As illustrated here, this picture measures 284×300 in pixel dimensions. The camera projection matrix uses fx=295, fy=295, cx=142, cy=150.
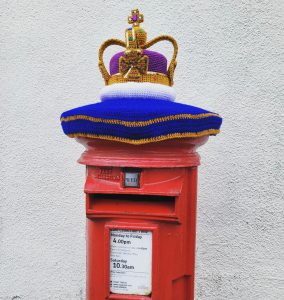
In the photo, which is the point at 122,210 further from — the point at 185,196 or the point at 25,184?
the point at 25,184

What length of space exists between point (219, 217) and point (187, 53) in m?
1.11

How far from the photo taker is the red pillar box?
105 centimetres

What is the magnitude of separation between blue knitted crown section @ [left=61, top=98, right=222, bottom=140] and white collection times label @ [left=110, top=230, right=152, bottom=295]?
402mm

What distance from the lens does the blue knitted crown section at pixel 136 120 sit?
1015 millimetres

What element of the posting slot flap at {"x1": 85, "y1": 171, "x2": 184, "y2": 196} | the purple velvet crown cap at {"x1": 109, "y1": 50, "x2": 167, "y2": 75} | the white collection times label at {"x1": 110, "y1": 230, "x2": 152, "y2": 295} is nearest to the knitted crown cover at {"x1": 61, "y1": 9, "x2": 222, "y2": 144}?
the purple velvet crown cap at {"x1": 109, "y1": 50, "x2": 167, "y2": 75}

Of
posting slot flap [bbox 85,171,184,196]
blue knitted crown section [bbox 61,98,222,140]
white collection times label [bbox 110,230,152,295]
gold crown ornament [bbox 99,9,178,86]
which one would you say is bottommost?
white collection times label [bbox 110,230,152,295]

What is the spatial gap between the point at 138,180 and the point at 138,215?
0.14 m

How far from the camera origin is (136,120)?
1010 mm

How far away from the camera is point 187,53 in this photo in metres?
1.95

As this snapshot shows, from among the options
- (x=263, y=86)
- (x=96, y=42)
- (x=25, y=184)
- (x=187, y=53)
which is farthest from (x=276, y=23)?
(x=25, y=184)

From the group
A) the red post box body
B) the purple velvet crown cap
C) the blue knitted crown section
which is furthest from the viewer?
the purple velvet crown cap

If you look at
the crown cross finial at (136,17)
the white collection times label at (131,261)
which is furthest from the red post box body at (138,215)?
the crown cross finial at (136,17)

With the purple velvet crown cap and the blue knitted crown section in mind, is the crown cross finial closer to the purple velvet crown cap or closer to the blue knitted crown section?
the purple velvet crown cap

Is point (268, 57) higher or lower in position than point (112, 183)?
higher
